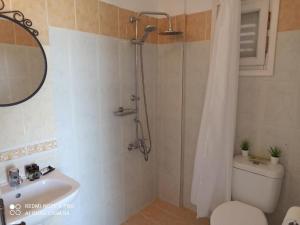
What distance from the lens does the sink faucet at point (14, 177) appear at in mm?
1365

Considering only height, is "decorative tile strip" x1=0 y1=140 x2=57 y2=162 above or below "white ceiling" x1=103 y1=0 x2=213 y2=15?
below

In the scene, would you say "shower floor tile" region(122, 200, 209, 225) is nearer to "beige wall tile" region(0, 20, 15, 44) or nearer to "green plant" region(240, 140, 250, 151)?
"green plant" region(240, 140, 250, 151)

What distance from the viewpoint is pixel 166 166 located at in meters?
2.60

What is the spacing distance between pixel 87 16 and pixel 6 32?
24.4 inches

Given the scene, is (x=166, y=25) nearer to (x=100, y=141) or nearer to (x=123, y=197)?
(x=100, y=141)

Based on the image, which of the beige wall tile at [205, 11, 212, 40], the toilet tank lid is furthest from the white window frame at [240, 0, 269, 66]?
the toilet tank lid

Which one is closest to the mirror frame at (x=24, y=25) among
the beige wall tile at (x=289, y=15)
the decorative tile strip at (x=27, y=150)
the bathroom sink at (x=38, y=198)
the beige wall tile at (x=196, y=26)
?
the decorative tile strip at (x=27, y=150)

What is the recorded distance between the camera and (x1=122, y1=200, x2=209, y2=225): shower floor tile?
2311 mm

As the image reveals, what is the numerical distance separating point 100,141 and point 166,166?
38.7 inches

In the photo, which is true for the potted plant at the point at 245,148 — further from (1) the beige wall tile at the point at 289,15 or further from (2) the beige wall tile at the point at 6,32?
(2) the beige wall tile at the point at 6,32

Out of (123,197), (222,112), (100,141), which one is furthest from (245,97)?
(123,197)

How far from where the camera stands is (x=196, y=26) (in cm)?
214

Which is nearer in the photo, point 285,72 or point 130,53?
point 285,72

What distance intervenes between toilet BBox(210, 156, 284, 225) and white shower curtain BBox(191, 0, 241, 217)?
0.29 feet
